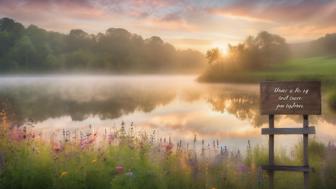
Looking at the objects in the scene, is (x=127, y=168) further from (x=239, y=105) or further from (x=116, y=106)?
(x=116, y=106)

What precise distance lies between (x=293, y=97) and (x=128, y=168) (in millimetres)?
3799

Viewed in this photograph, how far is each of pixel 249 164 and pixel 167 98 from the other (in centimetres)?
2478

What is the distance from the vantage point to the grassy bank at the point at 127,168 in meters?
10.1

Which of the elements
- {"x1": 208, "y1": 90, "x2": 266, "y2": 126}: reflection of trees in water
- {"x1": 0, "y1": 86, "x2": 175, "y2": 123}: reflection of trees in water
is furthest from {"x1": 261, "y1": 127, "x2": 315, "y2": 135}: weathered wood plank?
{"x1": 0, "y1": 86, "x2": 175, "y2": 123}: reflection of trees in water

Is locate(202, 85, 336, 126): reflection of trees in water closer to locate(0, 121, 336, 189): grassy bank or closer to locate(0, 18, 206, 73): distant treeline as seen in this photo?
locate(0, 18, 206, 73): distant treeline

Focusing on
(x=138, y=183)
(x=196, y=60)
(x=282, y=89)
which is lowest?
(x=138, y=183)

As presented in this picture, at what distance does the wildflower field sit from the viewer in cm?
1010

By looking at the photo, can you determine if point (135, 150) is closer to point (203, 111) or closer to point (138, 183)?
point (138, 183)

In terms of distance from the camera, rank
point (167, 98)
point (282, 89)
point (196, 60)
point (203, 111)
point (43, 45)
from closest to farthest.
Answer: point (282, 89) < point (203, 111) < point (167, 98) < point (196, 60) < point (43, 45)

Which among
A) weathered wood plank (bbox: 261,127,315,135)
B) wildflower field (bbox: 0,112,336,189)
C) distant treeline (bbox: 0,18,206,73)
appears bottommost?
wildflower field (bbox: 0,112,336,189)

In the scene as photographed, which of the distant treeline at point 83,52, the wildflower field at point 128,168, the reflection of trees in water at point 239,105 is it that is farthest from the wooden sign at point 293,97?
the distant treeline at point 83,52

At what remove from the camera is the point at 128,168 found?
10.4m

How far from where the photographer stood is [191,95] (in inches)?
1475

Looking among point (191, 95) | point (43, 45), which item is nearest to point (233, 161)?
point (191, 95)
